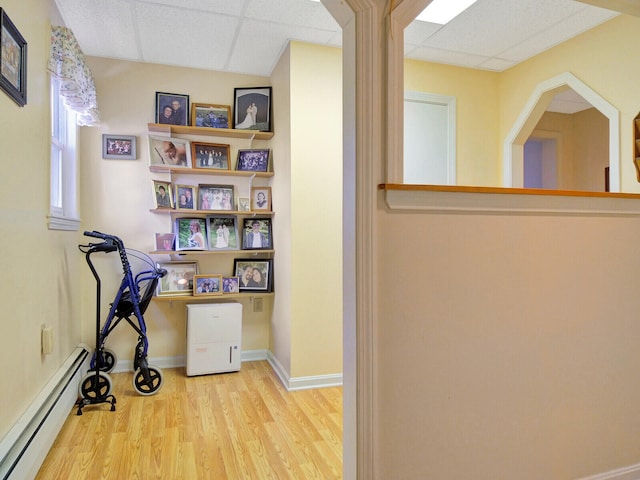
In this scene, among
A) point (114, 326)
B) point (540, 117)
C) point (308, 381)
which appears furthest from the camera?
point (540, 117)

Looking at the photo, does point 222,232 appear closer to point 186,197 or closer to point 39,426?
point 186,197

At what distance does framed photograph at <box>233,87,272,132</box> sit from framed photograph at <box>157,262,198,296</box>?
126 cm

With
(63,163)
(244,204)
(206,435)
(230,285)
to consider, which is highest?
(63,163)

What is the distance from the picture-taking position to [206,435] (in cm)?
236

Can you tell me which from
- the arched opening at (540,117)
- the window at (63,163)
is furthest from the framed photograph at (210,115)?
the arched opening at (540,117)

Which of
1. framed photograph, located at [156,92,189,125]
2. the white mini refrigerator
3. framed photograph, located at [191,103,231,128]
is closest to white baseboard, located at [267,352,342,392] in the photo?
the white mini refrigerator

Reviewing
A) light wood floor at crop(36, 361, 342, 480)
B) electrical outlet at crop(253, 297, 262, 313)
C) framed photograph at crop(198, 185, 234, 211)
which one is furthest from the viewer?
electrical outlet at crop(253, 297, 262, 313)

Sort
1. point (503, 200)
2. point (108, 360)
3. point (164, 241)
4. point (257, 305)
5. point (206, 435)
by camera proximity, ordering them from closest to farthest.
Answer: point (503, 200), point (206, 435), point (108, 360), point (164, 241), point (257, 305)

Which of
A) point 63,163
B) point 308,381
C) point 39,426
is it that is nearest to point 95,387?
point 39,426

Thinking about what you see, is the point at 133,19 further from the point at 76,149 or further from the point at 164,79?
the point at 76,149

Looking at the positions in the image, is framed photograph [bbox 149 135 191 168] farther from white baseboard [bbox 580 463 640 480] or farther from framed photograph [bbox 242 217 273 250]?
white baseboard [bbox 580 463 640 480]

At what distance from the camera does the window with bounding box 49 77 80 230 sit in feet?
9.00

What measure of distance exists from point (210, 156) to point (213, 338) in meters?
1.51

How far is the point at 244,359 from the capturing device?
3713 millimetres
